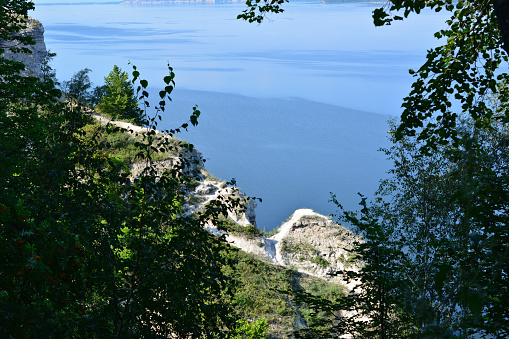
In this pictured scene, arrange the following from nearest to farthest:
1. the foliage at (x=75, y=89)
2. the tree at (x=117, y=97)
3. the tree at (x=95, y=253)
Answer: the tree at (x=95, y=253) → the foliage at (x=75, y=89) → the tree at (x=117, y=97)

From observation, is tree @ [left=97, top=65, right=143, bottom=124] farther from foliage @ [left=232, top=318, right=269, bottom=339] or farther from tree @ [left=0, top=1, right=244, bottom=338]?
tree @ [left=0, top=1, right=244, bottom=338]

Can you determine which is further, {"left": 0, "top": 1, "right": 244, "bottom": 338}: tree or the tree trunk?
the tree trunk

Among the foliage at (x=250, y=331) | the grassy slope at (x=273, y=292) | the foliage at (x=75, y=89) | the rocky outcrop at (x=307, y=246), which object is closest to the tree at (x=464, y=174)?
the foliage at (x=75, y=89)

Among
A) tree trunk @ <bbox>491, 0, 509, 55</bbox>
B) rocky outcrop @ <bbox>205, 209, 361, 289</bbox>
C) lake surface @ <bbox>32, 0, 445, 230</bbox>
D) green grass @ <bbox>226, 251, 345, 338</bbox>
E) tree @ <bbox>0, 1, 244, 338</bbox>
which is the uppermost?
lake surface @ <bbox>32, 0, 445, 230</bbox>

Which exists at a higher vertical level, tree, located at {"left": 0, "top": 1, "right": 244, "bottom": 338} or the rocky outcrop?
the rocky outcrop

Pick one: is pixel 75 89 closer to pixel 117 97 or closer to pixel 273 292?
pixel 273 292

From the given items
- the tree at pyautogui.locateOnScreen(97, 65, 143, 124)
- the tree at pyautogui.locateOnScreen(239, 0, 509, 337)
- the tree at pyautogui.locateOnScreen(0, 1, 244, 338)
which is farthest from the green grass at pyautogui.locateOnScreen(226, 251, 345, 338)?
the tree at pyautogui.locateOnScreen(97, 65, 143, 124)

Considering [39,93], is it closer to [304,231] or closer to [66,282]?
[66,282]

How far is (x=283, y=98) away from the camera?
6106 centimetres

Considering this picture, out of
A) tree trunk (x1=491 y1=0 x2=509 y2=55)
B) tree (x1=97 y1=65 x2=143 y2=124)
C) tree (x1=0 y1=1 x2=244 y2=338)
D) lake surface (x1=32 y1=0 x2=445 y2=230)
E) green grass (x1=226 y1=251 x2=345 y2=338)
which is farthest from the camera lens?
lake surface (x1=32 y1=0 x2=445 y2=230)

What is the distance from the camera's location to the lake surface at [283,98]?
132 ft

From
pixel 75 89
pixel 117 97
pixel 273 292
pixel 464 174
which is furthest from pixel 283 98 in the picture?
pixel 464 174

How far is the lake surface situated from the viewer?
40.1 m

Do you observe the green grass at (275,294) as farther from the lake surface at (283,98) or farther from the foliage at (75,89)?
the lake surface at (283,98)
